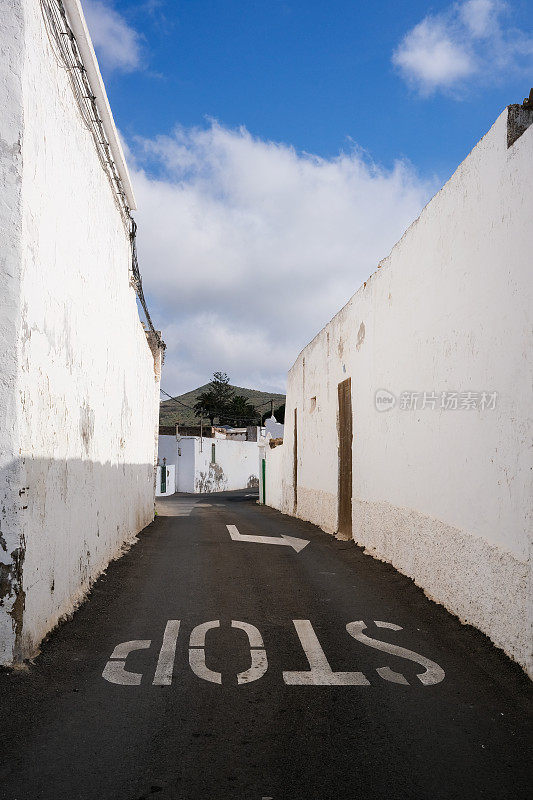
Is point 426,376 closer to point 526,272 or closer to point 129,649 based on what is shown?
point 526,272

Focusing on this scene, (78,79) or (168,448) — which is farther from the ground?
(78,79)

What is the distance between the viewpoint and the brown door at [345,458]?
11219 mm

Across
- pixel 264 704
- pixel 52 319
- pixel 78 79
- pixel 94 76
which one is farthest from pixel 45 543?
pixel 94 76

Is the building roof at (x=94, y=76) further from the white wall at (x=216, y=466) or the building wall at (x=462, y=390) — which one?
the white wall at (x=216, y=466)

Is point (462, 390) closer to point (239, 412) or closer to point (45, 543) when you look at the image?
point (45, 543)

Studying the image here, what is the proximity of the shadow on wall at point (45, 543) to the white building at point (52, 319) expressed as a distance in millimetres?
10

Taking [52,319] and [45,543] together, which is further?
[52,319]

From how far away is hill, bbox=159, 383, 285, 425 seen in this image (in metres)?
90.3

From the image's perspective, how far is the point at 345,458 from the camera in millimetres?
11648

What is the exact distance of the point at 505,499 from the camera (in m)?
4.67

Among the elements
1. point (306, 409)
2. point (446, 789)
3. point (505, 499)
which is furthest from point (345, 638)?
point (306, 409)

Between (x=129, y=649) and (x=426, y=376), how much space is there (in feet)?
13.7

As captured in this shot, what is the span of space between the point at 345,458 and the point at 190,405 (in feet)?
311

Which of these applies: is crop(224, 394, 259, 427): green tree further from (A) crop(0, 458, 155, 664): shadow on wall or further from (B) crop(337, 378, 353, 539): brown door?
(A) crop(0, 458, 155, 664): shadow on wall
